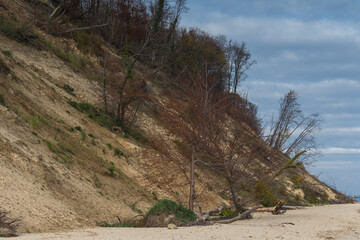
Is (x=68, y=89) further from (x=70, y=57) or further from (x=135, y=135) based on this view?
(x=135, y=135)

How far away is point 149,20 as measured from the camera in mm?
40312

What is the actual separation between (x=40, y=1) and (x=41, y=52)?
8076mm

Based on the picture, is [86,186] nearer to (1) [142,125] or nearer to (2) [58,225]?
(2) [58,225]

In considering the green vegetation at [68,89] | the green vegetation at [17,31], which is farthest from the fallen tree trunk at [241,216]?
the green vegetation at [17,31]

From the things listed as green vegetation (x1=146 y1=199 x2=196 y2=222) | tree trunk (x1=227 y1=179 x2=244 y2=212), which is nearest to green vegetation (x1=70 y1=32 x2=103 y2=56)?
tree trunk (x1=227 y1=179 x2=244 y2=212)

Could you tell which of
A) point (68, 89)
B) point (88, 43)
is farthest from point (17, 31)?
point (88, 43)

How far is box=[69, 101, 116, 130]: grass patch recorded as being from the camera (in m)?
22.5

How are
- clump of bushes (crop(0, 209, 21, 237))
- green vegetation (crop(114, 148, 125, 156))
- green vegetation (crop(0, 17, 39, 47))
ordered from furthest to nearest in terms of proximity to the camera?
green vegetation (crop(0, 17, 39, 47)) → green vegetation (crop(114, 148, 125, 156)) → clump of bushes (crop(0, 209, 21, 237))

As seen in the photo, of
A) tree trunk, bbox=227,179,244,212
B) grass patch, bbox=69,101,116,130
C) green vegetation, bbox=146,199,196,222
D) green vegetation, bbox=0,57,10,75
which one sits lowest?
green vegetation, bbox=146,199,196,222

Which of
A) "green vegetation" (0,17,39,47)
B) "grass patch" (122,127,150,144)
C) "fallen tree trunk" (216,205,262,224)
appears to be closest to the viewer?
"fallen tree trunk" (216,205,262,224)

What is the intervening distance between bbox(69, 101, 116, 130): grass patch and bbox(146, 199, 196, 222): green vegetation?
10.2m

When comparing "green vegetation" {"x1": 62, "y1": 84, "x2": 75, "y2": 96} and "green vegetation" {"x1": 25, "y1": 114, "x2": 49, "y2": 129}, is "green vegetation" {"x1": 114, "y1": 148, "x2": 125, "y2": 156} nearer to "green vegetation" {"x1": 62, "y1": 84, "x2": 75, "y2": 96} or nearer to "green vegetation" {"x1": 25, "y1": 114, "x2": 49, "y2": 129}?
"green vegetation" {"x1": 25, "y1": 114, "x2": 49, "y2": 129}

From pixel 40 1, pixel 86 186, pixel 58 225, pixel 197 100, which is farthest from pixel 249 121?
pixel 40 1

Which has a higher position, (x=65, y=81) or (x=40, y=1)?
(x=40, y=1)
